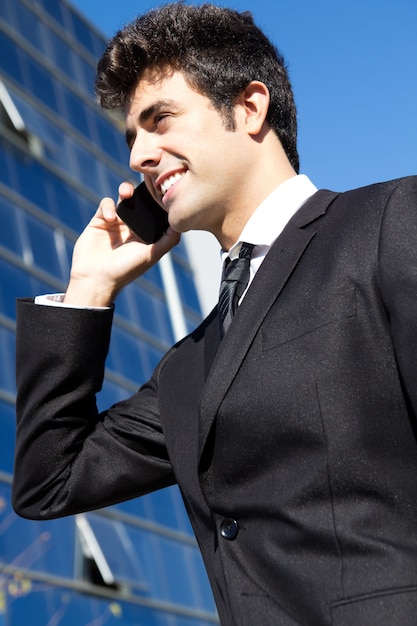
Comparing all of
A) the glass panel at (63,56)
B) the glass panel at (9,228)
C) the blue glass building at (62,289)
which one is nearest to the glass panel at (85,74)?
the blue glass building at (62,289)

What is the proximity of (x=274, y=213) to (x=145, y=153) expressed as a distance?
0.47 m

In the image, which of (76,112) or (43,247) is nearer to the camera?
(43,247)

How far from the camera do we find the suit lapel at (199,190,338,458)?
2.32 m

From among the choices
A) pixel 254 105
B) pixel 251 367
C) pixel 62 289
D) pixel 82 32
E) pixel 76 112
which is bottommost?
pixel 62 289

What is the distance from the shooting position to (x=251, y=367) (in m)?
2.31

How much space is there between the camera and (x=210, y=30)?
3.09 m

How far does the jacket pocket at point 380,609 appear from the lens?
1923 millimetres

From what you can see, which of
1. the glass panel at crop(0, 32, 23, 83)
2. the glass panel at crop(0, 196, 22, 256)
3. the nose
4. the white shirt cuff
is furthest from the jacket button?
the glass panel at crop(0, 32, 23, 83)

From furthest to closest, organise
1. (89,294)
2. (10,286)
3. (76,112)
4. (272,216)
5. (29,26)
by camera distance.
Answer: (76,112)
(29,26)
(10,286)
(89,294)
(272,216)

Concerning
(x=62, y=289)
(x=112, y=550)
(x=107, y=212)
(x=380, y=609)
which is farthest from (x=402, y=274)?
(x=62, y=289)

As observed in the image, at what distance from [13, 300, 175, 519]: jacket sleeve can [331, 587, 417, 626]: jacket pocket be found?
1.09 meters

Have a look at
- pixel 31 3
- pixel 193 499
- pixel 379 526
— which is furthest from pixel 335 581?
pixel 31 3

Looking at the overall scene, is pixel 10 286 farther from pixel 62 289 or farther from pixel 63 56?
pixel 63 56

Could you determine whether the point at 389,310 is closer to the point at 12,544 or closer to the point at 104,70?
the point at 104,70
